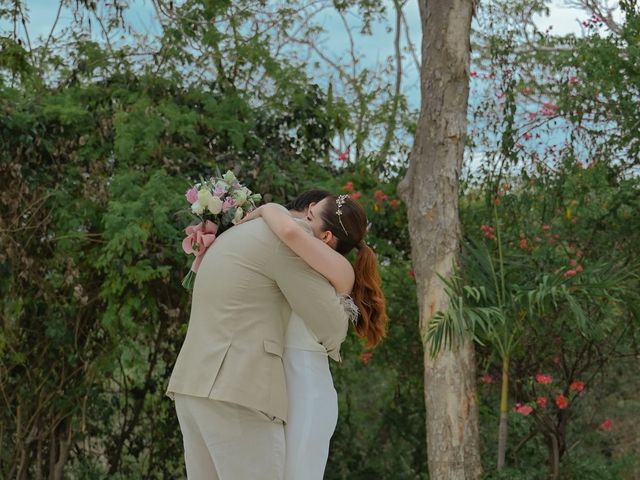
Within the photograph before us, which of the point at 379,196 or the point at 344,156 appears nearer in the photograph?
the point at 379,196

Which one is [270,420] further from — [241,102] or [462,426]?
[241,102]

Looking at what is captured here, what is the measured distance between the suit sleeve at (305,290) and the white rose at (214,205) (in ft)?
1.17

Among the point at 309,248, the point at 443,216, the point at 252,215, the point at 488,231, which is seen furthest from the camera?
the point at 488,231

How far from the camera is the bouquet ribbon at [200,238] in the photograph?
3.23 meters

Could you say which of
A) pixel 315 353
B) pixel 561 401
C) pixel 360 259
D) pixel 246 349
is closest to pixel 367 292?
pixel 360 259

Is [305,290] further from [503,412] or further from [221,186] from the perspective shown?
[503,412]

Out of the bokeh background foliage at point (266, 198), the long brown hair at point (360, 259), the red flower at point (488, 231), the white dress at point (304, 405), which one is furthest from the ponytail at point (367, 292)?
the red flower at point (488, 231)

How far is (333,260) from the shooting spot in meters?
3.02

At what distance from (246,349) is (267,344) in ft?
0.22

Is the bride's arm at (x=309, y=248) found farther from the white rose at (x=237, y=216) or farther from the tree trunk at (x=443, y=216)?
the tree trunk at (x=443, y=216)

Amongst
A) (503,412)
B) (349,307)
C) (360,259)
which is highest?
(360,259)

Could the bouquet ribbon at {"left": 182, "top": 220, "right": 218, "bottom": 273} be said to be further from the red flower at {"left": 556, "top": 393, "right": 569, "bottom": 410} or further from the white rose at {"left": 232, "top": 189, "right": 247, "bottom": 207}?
the red flower at {"left": 556, "top": 393, "right": 569, "bottom": 410}

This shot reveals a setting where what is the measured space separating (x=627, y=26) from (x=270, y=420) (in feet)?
15.9

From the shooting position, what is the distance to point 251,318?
9.83 ft
